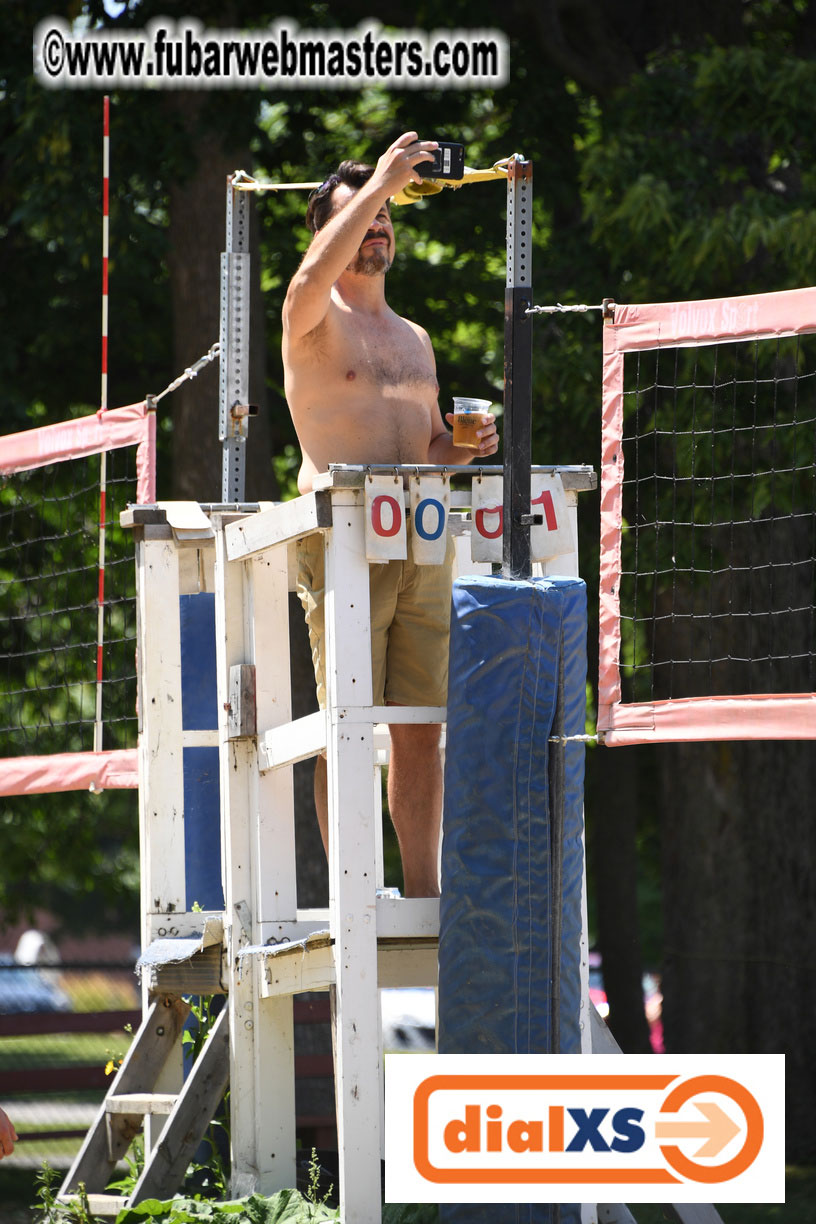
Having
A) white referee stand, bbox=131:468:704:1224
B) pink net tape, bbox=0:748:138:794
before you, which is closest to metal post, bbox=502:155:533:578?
white referee stand, bbox=131:468:704:1224

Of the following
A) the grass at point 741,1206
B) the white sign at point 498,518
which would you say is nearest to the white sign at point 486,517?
the white sign at point 498,518

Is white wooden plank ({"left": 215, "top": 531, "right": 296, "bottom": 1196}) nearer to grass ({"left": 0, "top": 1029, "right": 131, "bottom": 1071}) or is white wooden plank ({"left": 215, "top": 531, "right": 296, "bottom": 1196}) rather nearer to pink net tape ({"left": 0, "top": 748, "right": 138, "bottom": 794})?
pink net tape ({"left": 0, "top": 748, "right": 138, "bottom": 794})

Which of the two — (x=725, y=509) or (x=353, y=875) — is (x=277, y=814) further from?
(x=725, y=509)

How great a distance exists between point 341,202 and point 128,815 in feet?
33.3

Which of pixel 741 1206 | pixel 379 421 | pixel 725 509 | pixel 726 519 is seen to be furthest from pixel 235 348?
pixel 741 1206

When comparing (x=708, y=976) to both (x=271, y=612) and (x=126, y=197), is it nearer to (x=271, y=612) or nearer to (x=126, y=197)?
(x=126, y=197)

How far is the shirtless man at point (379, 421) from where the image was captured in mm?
4543

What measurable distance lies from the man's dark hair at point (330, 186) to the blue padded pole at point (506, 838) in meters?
1.40

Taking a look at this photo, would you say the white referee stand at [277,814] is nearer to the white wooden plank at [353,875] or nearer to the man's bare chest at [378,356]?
the white wooden plank at [353,875]

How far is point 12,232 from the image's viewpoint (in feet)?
41.0

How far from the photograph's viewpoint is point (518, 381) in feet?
14.3

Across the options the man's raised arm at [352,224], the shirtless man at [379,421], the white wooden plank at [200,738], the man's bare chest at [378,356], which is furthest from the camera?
the white wooden plank at [200,738]

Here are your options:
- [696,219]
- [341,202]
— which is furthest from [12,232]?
[341,202]

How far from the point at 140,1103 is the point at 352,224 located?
2.74 metres
